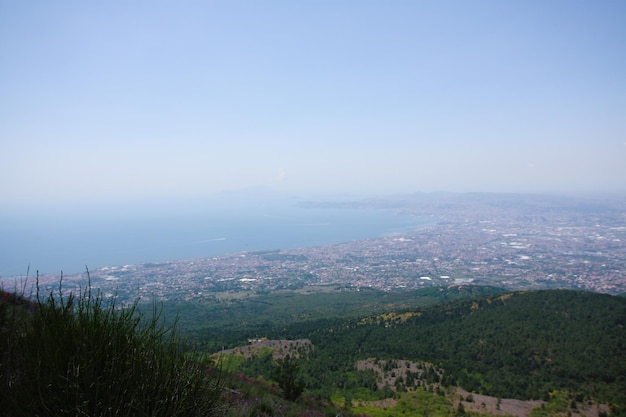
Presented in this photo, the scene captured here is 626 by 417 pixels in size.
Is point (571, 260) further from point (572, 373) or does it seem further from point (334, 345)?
point (334, 345)

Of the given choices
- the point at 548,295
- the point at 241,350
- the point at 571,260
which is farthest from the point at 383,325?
the point at 571,260

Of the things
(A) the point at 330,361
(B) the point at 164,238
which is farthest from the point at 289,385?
(B) the point at 164,238

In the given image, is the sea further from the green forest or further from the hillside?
the hillside

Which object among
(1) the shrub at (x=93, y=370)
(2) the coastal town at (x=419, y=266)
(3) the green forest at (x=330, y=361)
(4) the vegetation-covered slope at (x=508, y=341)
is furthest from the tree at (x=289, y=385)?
(2) the coastal town at (x=419, y=266)

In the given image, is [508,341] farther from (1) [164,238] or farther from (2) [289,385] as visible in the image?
(1) [164,238]

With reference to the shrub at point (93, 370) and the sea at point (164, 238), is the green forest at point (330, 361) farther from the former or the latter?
the sea at point (164, 238)

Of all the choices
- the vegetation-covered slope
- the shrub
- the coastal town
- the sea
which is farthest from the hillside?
the sea
